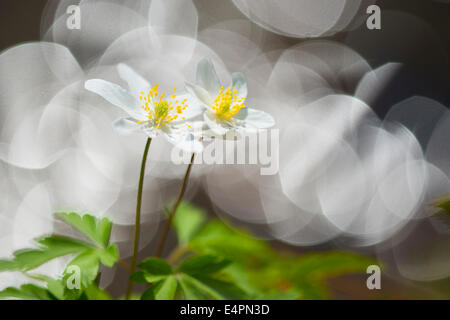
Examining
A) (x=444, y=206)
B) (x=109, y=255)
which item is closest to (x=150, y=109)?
(x=109, y=255)

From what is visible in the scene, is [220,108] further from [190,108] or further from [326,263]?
[326,263]

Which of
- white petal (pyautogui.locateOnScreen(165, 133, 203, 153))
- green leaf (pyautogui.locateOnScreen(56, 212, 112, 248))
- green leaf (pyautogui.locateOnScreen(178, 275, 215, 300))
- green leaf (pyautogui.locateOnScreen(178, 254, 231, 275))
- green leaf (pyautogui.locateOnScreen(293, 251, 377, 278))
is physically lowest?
green leaf (pyautogui.locateOnScreen(293, 251, 377, 278))

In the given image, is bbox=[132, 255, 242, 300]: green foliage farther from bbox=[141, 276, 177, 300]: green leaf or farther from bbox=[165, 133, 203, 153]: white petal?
bbox=[165, 133, 203, 153]: white petal

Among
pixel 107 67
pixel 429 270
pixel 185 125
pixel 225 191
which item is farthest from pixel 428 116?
pixel 185 125

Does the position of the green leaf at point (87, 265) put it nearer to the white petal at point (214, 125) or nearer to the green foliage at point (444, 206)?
the white petal at point (214, 125)

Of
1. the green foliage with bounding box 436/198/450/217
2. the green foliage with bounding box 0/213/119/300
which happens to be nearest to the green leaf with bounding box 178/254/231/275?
the green foliage with bounding box 0/213/119/300

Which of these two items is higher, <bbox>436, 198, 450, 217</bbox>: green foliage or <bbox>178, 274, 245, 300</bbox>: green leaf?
<bbox>436, 198, 450, 217</bbox>: green foliage
